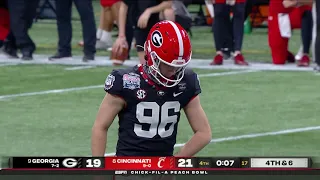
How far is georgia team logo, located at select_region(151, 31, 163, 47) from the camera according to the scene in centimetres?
592

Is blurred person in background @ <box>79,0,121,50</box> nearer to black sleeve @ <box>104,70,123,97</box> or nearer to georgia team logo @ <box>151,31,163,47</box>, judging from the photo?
black sleeve @ <box>104,70,123,97</box>

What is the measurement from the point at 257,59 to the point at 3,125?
7002 mm

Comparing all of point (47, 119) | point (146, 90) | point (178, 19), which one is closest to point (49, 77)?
point (178, 19)

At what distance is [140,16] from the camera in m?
13.3

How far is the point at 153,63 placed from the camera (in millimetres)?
5918

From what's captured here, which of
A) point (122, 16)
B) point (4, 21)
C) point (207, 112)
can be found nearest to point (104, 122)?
point (207, 112)

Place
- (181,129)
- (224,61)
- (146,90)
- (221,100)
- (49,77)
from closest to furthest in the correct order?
(146,90)
(181,129)
(221,100)
(49,77)
(224,61)

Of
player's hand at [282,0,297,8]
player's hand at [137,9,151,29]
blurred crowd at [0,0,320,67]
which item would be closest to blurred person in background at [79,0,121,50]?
blurred crowd at [0,0,320,67]

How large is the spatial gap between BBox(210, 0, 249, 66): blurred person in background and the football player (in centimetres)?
973

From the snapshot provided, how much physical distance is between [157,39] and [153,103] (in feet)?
1.26

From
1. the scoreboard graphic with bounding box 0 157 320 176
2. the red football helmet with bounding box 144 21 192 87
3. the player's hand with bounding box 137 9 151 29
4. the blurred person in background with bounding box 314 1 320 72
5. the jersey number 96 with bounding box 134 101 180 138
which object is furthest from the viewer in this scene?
the blurred person in background with bounding box 314 1 320 72

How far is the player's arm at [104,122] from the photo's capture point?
599 cm

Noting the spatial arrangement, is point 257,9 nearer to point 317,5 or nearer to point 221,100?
point 317,5

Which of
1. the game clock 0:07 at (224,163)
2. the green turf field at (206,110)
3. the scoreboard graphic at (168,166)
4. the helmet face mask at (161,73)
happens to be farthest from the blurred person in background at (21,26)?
the game clock 0:07 at (224,163)
